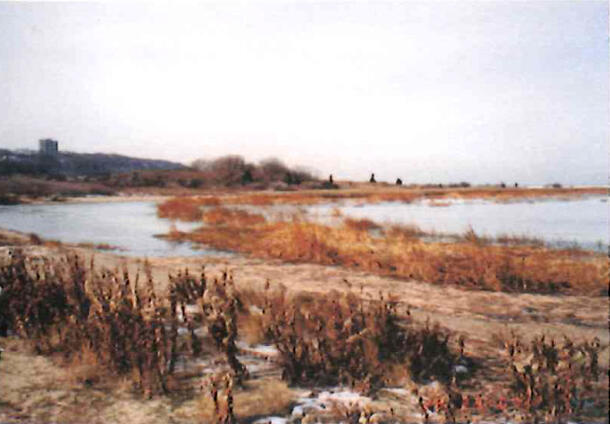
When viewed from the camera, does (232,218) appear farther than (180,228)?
Yes

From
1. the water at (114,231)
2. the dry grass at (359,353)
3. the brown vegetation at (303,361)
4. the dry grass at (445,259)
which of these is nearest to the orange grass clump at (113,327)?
the brown vegetation at (303,361)

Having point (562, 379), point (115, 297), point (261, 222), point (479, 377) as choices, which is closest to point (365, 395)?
point (479, 377)

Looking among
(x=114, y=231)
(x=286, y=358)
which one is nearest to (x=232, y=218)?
(x=114, y=231)

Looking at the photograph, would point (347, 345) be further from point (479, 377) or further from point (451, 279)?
point (451, 279)

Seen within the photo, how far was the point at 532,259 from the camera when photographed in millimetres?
11742

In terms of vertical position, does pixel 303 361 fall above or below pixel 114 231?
above

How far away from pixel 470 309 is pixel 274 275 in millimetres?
5035

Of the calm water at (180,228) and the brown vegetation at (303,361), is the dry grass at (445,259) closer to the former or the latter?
the calm water at (180,228)

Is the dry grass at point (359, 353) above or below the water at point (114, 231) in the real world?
above

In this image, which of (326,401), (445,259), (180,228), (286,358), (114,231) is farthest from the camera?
(180,228)

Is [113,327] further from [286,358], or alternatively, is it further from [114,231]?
[114,231]

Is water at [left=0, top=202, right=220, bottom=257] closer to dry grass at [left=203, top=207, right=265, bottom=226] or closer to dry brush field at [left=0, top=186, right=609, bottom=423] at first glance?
dry grass at [left=203, top=207, right=265, bottom=226]

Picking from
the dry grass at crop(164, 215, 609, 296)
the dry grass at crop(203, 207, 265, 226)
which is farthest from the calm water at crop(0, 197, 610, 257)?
the dry grass at crop(164, 215, 609, 296)

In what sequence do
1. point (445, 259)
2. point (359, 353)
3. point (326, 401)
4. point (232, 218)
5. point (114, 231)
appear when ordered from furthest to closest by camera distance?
1. point (232, 218)
2. point (114, 231)
3. point (445, 259)
4. point (359, 353)
5. point (326, 401)
